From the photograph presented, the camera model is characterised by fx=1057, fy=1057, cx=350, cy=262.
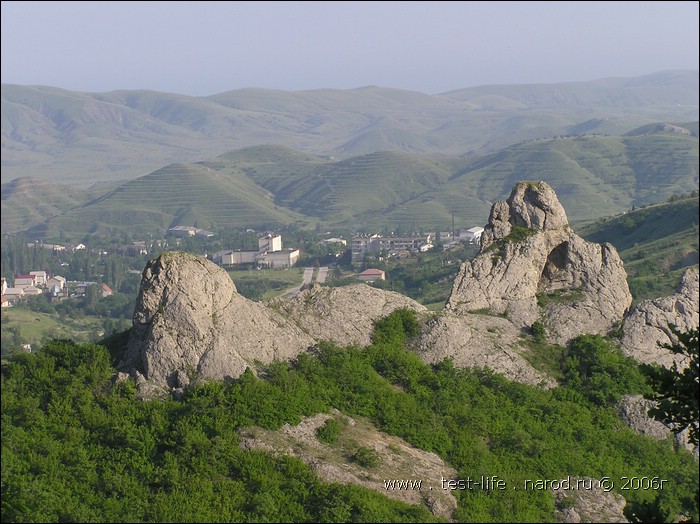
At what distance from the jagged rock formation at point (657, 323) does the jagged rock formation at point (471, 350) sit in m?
2.50

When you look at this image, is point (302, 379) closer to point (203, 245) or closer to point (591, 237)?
point (591, 237)

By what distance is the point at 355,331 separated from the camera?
80.4 feet

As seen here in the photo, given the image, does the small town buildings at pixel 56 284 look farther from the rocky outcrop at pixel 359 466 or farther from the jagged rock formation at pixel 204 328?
the rocky outcrop at pixel 359 466

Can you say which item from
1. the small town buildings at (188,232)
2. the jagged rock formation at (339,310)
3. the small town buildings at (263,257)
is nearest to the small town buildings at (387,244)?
the small town buildings at (263,257)

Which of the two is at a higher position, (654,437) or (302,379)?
(302,379)

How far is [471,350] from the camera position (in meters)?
24.5

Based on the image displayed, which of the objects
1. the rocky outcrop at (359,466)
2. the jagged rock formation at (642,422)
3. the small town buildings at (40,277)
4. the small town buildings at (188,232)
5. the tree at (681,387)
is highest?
the tree at (681,387)

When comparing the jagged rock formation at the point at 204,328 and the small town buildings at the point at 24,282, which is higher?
the jagged rock formation at the point at 204,328

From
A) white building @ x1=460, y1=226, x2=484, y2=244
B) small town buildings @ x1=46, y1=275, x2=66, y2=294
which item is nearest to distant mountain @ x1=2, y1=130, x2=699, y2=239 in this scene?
white building @ x1=460, y1=226, x2=484, y2=244

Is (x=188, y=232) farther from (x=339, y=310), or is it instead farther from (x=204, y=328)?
(x=204, y=328)

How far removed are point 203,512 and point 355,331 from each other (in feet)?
25.1

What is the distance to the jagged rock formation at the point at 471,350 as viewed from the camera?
24.3 m

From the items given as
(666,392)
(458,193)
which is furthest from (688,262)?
(458,193)

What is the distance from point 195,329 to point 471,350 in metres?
6.67
